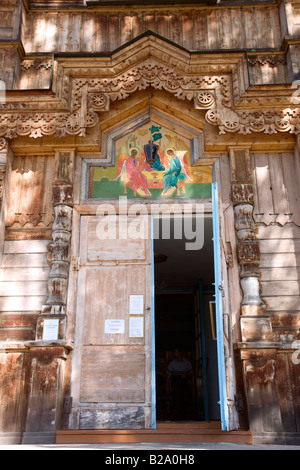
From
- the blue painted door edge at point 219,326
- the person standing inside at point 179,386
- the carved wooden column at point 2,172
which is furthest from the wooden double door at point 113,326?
the person standing inside at point 179,386

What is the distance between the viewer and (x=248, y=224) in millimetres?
6930

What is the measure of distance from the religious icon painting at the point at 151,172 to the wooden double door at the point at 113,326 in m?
0.52

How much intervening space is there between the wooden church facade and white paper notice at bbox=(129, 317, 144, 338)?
0.06ft

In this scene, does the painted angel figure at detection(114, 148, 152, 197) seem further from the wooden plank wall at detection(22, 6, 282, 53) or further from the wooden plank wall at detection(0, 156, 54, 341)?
the wooden plank wall at detection(22, 6, 282, 53)

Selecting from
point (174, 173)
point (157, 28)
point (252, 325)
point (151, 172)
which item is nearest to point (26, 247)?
point (151, 172)

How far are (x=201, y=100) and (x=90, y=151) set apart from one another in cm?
190

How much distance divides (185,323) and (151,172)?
7.05 m

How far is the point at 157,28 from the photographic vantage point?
8.25 meters

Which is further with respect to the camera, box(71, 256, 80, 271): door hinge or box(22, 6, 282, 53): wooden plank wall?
box(22, 6, 282, 53): wooden plank wall

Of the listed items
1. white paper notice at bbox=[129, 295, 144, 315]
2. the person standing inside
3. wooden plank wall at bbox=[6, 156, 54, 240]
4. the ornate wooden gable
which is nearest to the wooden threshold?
white paper notice at bbox=[129, 295, 144, 315]

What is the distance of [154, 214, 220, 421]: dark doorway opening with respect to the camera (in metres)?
9.81

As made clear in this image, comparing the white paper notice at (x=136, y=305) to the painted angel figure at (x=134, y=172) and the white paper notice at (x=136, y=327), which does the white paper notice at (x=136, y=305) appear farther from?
the painted angel figure at (x=134, y=172)

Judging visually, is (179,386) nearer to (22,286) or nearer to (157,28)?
(22,286)
